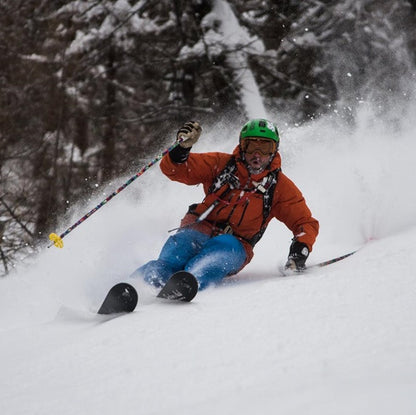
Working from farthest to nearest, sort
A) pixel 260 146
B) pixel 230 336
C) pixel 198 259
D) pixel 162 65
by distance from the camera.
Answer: pixel 162 65
pixel 260 146
pixel 198 259
pixel 230 336

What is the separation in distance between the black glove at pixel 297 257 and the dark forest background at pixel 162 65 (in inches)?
323

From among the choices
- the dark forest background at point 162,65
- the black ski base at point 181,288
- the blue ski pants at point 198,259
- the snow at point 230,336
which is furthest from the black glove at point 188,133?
the dark forest background at point 162,65

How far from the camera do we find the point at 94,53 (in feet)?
42.8

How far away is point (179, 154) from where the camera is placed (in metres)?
4.28

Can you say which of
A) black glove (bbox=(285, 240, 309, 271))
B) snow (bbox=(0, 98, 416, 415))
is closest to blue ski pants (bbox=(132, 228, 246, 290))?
snow (bbox=(0, 98, 416, 415))

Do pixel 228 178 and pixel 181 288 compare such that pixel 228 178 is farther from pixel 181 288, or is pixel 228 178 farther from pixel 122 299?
pixel 122 299

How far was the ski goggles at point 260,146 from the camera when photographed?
4359 mm

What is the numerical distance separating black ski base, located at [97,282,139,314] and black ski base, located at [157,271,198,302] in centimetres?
19

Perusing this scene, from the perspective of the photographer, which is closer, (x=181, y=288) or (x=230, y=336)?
(x=230, y=336)

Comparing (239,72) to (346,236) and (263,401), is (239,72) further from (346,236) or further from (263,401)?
(263,401)

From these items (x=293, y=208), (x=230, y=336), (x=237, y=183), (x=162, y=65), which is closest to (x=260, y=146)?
(x=237, y=183)

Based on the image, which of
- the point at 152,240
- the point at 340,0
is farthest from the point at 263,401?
the point at 340,0

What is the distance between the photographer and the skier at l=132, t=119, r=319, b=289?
4230 millimetres

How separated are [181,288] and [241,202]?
126 cm
